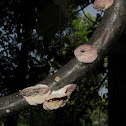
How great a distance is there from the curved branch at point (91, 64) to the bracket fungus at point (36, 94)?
0.03 metres

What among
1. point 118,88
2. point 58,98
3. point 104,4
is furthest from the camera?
point 118,88

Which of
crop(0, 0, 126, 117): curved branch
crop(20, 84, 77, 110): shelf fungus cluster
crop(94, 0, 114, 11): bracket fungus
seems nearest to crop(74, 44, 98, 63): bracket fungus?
crop(0, 0, 126, 117): curved branch

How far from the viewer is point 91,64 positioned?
2.44 ft

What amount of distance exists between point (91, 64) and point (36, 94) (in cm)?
35

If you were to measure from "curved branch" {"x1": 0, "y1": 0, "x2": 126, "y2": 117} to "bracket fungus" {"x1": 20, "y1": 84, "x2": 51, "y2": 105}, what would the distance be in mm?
28

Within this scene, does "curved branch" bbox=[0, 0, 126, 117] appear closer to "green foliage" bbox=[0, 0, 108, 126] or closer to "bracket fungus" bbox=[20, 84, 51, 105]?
"bracket fungus" bbox=[20, 84, 51, 105]

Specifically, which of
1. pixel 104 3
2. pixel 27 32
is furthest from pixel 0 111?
pixel 27 32

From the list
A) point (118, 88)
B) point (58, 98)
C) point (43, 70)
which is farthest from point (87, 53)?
point (43, 70)

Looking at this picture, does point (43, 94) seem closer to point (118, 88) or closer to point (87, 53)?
point (87, 53)

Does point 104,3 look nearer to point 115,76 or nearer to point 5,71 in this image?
point 115,76

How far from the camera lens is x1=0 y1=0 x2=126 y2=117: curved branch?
703 mm

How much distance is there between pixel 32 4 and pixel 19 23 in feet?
3.56

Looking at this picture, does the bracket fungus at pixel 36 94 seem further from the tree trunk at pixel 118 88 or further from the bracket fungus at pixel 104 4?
the tree trunk at pixel 118 88

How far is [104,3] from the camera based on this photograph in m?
0.81
